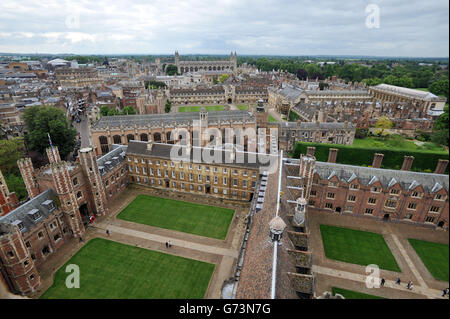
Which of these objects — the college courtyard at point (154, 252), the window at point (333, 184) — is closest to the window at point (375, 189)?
the window at point (333, 184)

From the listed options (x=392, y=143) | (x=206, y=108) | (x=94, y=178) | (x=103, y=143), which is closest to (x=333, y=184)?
(x=94, y=178)

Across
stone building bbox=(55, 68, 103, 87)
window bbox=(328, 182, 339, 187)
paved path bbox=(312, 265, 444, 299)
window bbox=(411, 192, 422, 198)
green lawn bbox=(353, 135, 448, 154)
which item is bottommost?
paved path bbox=(312, 265, 444, 299)

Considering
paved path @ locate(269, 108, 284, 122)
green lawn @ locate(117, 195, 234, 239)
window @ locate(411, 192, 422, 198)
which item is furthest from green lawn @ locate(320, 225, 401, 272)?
paved path @ locate(269, 108, 284, 122)

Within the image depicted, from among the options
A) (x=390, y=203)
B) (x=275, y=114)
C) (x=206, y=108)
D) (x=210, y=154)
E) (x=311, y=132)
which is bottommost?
(x=275, y=114)

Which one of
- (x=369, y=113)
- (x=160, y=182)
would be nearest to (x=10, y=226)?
(x=160, y=182)

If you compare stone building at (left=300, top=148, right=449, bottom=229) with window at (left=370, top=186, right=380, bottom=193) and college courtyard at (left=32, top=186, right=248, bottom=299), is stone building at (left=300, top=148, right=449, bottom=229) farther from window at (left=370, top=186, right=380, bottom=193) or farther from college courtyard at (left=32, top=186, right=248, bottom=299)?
college courtyard at (left=32, top=186, right=248, bottom=299)

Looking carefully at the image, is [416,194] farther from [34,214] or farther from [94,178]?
[34,214]
